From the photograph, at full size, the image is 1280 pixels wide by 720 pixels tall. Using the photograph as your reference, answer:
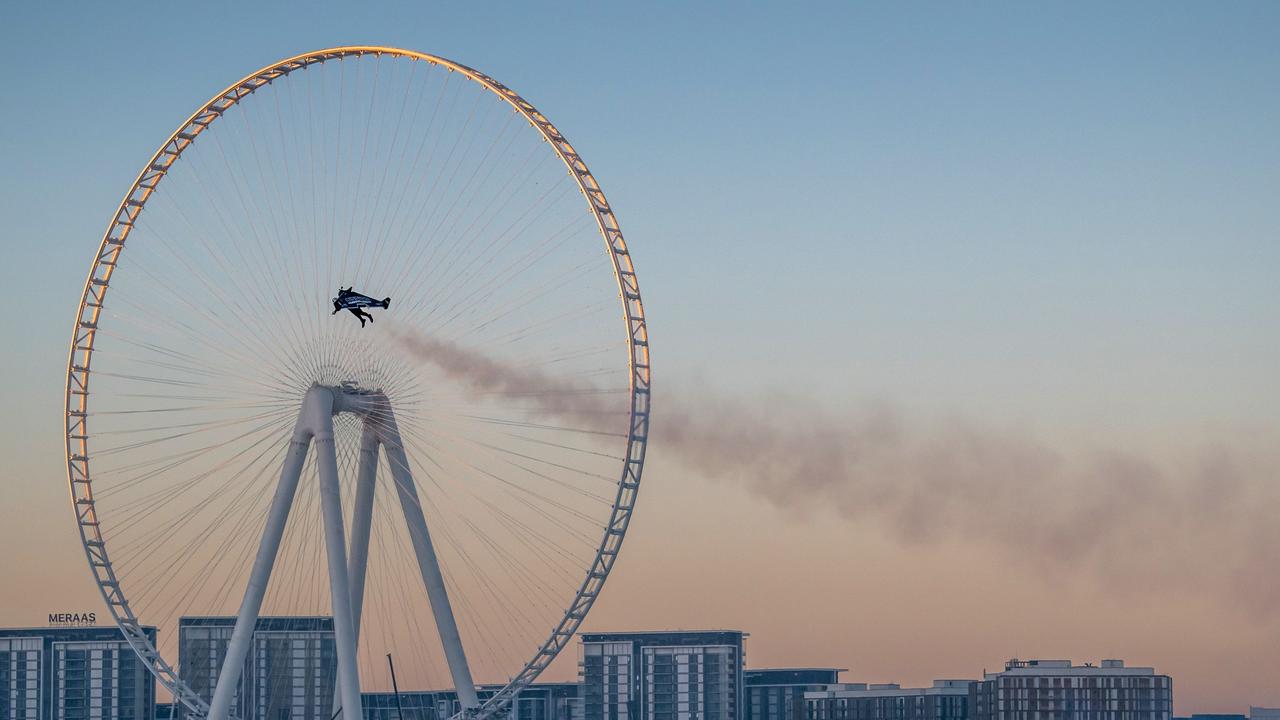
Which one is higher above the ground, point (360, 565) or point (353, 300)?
point (353, 300)

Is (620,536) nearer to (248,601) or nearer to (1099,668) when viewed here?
(248,601)

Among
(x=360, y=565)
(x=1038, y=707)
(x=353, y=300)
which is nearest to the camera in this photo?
(x=353, y=300)

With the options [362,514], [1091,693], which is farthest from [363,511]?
[1091,693]

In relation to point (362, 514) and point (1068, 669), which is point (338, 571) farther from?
point (1068, 669)

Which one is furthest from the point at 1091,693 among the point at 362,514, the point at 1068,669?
the point at 362,514

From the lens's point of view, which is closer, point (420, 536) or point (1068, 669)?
point (420, 536)

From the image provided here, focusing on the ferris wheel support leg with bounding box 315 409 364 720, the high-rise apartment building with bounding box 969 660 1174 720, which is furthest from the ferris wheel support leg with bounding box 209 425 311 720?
the high-rise apartment building with bounding box 969 660 1174 720

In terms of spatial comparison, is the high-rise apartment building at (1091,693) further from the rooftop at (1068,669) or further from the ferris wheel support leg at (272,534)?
the ferris wheel support leg at (272,534)

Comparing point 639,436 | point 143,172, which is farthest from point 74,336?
point 639,436
